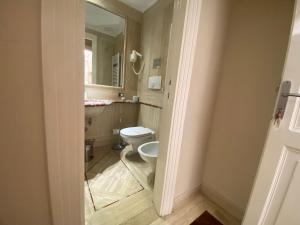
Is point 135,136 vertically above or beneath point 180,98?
beneath

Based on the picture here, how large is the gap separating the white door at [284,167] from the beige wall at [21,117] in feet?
3.56

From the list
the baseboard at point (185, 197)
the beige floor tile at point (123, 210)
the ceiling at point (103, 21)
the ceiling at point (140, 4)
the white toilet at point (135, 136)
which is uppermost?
the ceiling at point (140, 4)

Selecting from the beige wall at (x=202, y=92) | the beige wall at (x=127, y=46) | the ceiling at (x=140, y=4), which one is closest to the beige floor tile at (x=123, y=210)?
the beige wall at (x=202, y=92)

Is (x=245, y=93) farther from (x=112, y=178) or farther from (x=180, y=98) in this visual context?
(x=112, y=178)

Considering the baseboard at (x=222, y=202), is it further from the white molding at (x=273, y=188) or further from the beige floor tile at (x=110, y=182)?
the beige floor tile at (x=110, y=182)

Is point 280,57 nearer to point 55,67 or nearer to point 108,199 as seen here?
point 55,67

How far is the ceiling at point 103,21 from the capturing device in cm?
187

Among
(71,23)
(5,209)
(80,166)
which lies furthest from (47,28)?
(5,209)

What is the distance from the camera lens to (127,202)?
3.92 feet

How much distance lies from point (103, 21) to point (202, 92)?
1931mm

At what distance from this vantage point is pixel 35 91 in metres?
0.44

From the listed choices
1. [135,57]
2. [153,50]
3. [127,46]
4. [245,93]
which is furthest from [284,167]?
[127,46]

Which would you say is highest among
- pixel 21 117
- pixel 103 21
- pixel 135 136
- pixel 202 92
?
pixel 103 21

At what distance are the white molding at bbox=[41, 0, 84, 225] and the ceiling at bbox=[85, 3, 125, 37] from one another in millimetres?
1862
